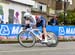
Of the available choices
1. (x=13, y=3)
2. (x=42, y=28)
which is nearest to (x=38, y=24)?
(x=42, y=28)

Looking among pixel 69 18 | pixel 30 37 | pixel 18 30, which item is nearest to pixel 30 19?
pixel 30 37

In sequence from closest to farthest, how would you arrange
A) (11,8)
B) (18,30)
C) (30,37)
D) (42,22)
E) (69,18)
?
1. (42,22)
2. (30,37)
3. (18,30)
4. (11,8)
5. (69,18)

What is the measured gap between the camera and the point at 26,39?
14445mm

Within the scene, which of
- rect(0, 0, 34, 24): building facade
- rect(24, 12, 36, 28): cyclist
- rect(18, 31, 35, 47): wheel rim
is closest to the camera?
rect(24, 12, 36, 28): cyclist

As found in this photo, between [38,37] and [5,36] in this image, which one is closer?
[38,37]

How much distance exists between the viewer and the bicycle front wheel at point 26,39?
14.3 m

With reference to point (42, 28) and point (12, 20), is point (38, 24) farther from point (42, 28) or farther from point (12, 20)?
point (12, 20)

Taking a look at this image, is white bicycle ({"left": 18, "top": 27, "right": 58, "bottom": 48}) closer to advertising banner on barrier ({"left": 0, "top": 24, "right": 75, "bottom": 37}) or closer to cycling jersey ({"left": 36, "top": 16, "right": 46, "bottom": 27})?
cycling jersey ({"left": 36, "top": 16, "right": 46, "bottom": 27})

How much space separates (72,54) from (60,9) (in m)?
42.1

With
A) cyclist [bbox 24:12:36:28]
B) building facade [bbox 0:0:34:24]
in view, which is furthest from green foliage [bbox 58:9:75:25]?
cyclist [bbox 24:12:36:28]

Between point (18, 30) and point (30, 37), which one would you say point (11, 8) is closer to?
point (18, 30)

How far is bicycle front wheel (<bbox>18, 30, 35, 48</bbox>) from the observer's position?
14.3m

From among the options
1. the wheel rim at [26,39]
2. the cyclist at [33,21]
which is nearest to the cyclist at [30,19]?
the cyclist at [33,21]

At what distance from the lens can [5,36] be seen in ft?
73.5
